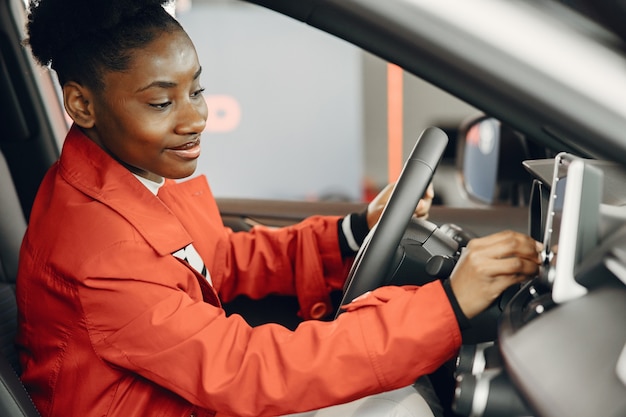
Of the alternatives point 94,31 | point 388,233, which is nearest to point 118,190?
point 94,31

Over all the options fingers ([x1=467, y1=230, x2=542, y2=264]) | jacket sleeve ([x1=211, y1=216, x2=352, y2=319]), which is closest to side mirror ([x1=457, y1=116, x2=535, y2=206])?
jacket sleeve ([x1=211, y1=216, x2=352, y2=319])

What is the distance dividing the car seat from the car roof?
0.72 meters

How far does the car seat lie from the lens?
1073mm

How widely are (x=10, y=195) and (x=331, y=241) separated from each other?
0.74 metres

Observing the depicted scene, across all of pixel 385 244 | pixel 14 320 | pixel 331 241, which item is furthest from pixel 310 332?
pixel 14 320

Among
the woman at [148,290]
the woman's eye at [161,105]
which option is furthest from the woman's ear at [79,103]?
the woman's eye at [161,105]

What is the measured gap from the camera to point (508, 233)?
0.88m

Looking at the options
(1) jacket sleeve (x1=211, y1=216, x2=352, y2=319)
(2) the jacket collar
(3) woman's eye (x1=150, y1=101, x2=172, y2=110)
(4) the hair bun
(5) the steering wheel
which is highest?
(4) the hair bun

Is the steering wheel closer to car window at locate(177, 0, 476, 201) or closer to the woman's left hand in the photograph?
the woman's left hand

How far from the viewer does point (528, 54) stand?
0.65m

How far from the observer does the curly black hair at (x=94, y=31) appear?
1107mm

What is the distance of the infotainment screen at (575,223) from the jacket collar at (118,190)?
21.4 inches

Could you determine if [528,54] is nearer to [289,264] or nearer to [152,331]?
[152,331]

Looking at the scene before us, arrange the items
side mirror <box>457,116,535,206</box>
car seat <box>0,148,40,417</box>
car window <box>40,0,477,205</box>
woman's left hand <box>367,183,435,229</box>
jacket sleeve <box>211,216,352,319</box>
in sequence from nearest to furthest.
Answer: car seat <box>0,148,40,417</box> → woman's left hand <box>367,183,435,229</box> → jacket sleeve <box>211,216,352,319</box> → side mirror <box>457,116,535,206</box> → car window <box>40,0,477,205</box>
